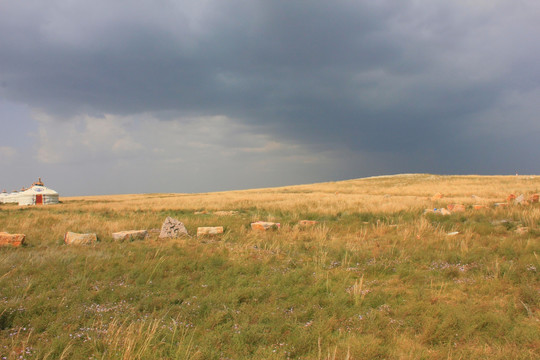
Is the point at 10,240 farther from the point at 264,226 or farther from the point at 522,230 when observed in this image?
the point at 522,230

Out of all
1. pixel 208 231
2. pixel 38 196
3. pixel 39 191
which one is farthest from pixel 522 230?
pixel 39 191

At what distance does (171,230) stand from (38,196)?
40.9 metres

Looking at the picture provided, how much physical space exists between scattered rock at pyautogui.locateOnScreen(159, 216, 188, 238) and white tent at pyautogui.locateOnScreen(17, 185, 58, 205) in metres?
39.7

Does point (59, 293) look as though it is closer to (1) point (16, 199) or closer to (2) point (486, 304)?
(2) point (486, 304)

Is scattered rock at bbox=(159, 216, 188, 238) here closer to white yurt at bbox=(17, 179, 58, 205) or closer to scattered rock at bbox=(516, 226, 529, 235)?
scattered rock at bbox=(516, 226, 529, 235)

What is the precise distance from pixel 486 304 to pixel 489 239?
549 cm

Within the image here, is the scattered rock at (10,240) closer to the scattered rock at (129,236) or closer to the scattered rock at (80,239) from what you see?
the scattered rock at (80,239)

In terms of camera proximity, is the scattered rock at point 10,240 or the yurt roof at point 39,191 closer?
the scattered rock at point 10,240

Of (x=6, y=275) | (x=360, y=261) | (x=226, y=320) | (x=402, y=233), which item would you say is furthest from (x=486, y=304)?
(x=6, y=275)

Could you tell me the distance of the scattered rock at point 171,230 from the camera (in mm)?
11413

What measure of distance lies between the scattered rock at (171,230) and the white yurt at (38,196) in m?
39.7

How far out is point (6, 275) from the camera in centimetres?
662

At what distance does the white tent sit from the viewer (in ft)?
135

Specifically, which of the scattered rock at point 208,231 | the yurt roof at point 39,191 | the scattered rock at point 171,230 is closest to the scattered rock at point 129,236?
the scattered rock at point 171,230
